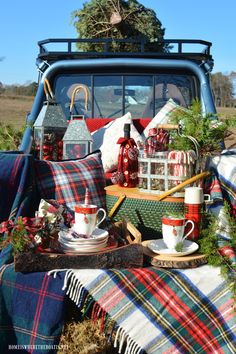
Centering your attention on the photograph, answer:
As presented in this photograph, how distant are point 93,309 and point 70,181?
95cm

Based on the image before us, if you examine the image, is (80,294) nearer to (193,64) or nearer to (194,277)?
(194,277)

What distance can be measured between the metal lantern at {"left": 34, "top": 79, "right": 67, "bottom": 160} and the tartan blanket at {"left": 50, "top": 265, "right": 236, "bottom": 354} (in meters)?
1.42

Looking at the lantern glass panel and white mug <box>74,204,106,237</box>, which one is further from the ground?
the lantern glass panel

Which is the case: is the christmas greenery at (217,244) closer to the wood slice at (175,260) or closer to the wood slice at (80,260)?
the wood slice at (175,260)

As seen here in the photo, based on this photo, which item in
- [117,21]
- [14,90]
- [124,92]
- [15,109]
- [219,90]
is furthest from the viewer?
[14,90]

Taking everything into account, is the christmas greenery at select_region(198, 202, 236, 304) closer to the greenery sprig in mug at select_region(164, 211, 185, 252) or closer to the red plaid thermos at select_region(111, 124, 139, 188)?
the greenery sprig in mug at select_region(164, 211, 185, 252)

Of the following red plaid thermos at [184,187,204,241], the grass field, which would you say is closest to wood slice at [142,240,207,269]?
red plaid thermos at [184,187,204,241]

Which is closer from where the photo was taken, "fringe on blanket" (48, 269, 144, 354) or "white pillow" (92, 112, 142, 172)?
"fringe on blanket" (48, 269, 144, 354)

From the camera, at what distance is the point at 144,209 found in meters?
2.62

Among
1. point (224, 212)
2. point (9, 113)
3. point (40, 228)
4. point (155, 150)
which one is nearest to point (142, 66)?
point (155, 150)

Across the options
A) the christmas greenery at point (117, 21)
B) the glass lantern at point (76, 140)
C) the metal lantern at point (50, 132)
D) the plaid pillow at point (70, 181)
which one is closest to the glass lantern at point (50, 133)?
the metal lantern at point (50, 132)

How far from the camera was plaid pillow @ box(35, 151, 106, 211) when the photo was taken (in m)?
2.79

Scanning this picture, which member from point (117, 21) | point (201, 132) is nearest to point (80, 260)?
point (201, 132)

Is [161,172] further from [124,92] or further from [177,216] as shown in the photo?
[124,92]
